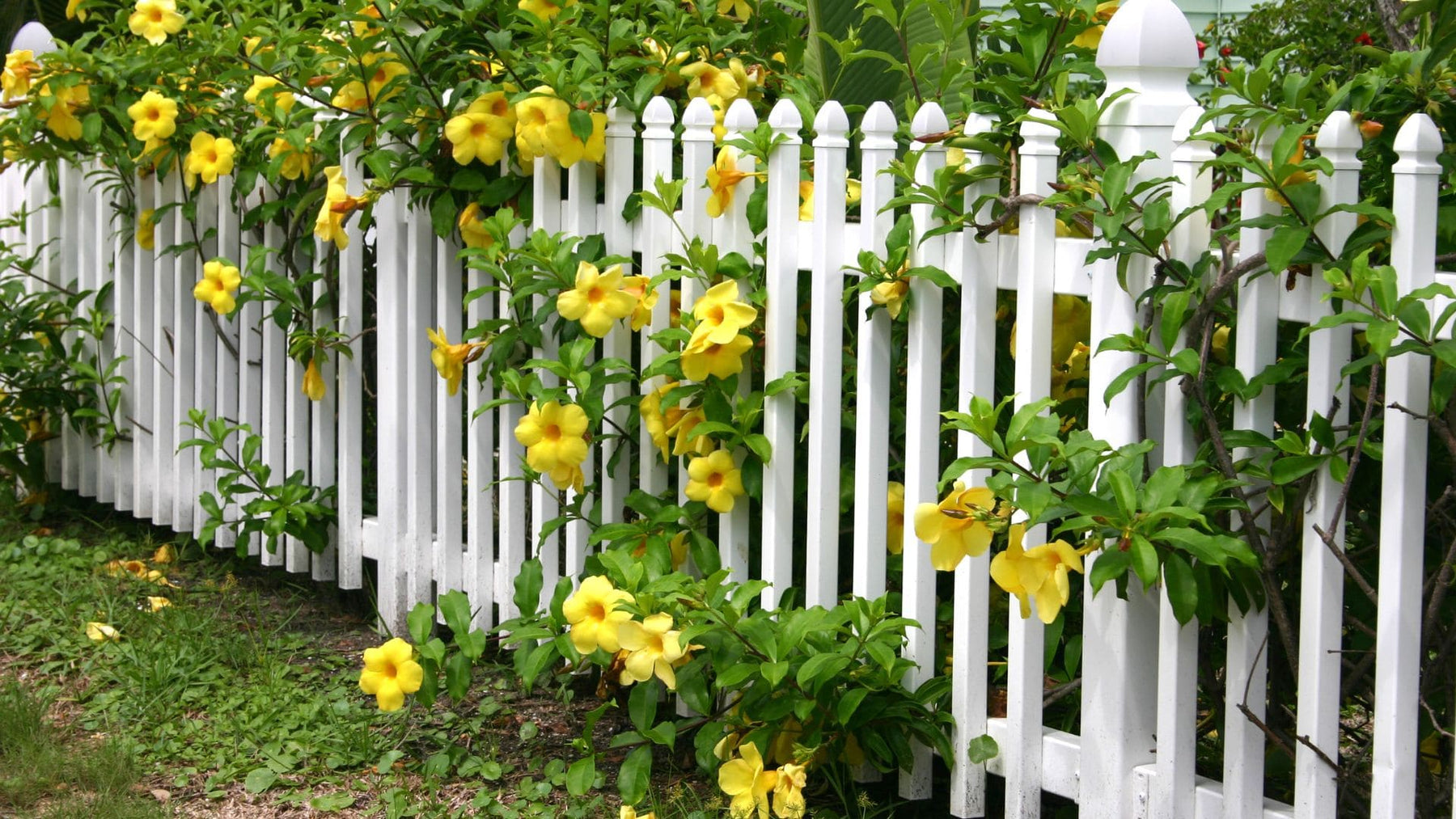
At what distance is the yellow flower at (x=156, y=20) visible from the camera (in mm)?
4082

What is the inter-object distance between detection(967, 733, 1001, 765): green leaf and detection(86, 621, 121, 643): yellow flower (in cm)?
221

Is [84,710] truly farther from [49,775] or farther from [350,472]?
[350,472]

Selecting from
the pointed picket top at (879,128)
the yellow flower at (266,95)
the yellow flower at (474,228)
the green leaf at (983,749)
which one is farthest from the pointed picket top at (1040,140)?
the yellow flower at (266,95)

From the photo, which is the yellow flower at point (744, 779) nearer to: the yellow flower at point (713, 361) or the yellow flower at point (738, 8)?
the yellow flower at point (713, 361)

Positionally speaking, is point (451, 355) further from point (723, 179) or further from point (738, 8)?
point (738, 8)

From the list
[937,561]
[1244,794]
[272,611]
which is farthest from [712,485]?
[272,611]

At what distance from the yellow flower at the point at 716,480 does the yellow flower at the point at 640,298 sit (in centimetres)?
30

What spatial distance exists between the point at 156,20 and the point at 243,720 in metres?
1.89

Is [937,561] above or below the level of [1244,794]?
above

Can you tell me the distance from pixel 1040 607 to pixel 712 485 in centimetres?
83

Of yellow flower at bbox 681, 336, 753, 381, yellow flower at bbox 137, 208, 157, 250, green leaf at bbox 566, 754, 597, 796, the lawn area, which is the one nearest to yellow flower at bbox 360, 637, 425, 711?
the lawn area

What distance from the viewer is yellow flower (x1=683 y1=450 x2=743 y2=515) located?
2871mm

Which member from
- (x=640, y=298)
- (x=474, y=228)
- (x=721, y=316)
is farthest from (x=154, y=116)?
(x=721, y=316)

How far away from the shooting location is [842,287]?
2729 millimetres
